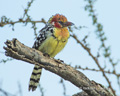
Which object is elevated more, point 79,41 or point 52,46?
point 52,46

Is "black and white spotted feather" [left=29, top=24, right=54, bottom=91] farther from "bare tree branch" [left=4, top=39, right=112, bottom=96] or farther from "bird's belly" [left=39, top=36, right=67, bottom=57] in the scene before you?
"bare tree branch" [left=4, top=39, right=112, bottom=96]

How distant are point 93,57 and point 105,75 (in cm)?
25

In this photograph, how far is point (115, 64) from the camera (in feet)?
7.36

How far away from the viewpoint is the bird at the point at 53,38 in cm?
411

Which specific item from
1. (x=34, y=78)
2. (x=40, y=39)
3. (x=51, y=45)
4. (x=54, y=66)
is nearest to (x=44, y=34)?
(x=40, y=39)

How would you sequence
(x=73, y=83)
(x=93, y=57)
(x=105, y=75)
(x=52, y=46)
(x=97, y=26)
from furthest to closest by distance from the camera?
1. (x=52, y=46)
2. (x=73, y=83)
3. (x=97, y=26)
4. (x=93, y=57)
5. (x=105, y=75)

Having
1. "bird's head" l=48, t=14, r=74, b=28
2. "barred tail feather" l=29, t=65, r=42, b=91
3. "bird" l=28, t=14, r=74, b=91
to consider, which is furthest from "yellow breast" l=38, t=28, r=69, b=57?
"barred tail feather" l=29, t=65, r=42, b=91

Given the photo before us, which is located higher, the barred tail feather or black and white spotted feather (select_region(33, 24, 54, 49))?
black and white spotted feather (select_region(33, 24, 54, 49))

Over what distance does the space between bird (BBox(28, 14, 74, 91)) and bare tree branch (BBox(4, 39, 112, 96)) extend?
3.25 feet

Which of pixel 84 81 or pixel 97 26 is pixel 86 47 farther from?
pixel 84 81

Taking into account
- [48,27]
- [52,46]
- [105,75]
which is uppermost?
[48,27]

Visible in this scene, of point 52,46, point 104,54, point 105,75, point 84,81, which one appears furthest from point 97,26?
point 52,46

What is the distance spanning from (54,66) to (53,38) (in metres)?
1.12

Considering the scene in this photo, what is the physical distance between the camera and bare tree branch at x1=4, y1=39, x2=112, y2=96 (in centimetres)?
266
